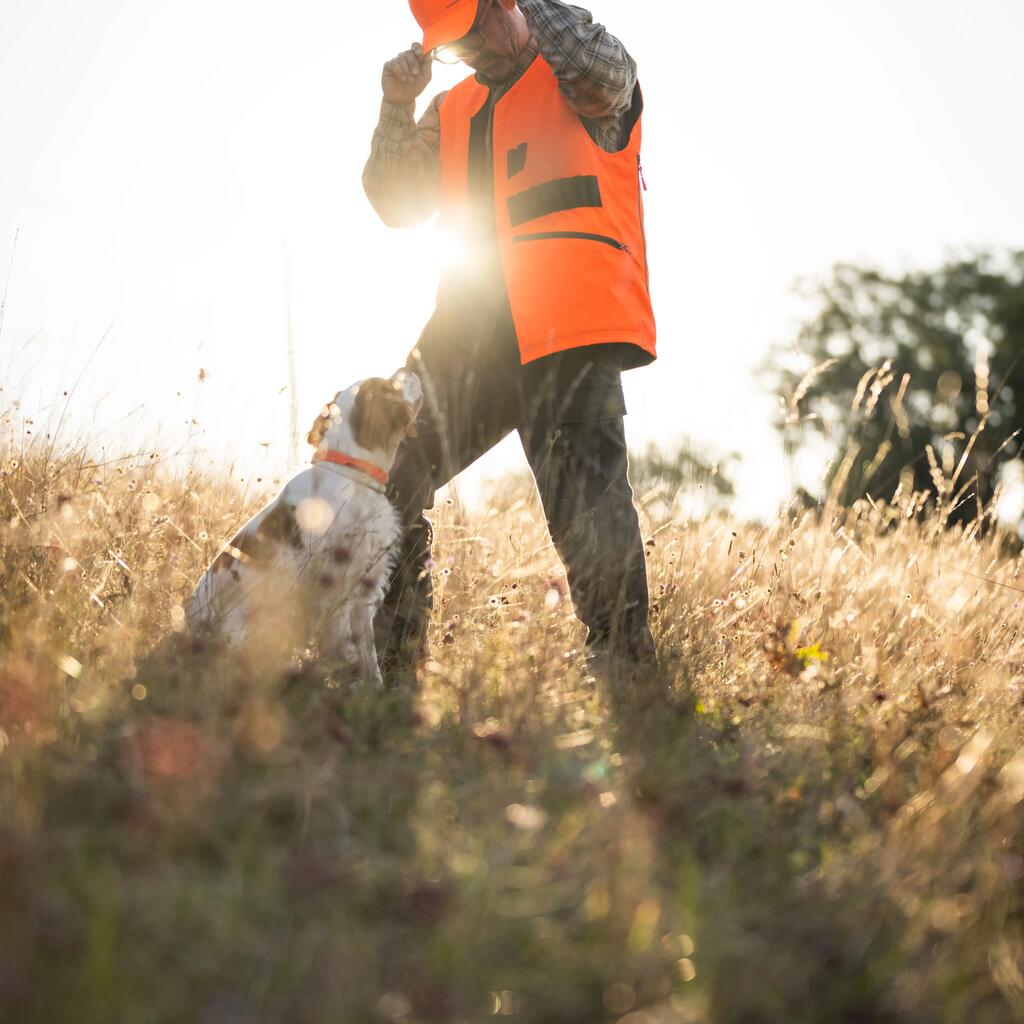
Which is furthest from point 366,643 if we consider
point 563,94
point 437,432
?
point 563,94

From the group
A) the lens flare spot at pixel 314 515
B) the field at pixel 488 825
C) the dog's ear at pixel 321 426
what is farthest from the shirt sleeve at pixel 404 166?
the field at pixel 488 825

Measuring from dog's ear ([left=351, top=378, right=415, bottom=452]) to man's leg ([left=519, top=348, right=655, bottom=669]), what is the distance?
1.58 ft

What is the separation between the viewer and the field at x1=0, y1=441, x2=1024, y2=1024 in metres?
1.38

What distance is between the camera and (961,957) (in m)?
1.66

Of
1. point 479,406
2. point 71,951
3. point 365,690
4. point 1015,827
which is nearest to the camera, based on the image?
point 71,951

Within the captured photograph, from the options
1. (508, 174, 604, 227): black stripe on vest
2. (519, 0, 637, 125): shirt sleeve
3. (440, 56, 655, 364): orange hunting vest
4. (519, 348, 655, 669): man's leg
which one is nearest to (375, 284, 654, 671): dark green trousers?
(519, 348, 655, 669): man's leg

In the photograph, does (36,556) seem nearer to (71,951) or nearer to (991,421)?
(71,951)

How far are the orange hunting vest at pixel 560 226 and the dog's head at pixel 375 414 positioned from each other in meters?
0.48

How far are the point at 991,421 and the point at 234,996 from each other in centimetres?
2639

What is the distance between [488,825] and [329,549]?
Result: 1.37 m

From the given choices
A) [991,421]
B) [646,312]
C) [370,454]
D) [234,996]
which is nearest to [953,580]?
[646,312]

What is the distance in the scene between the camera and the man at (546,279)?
3027 mm

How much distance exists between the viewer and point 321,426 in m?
3.45

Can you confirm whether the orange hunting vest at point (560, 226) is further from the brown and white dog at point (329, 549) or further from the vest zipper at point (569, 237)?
the brown and white dog at point (329, 549)
